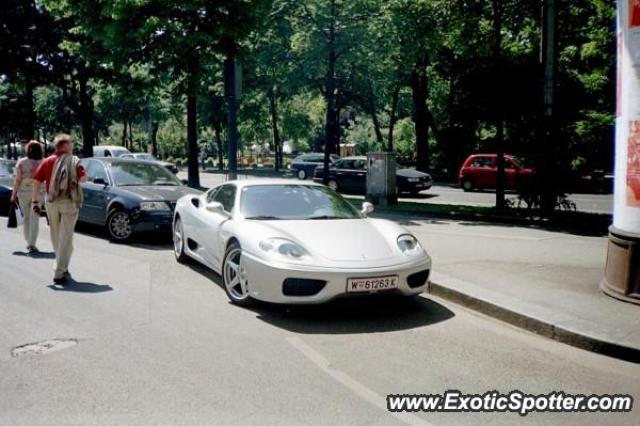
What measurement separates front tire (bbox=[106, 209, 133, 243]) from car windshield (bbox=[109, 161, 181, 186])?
Answer: 0.70 metres

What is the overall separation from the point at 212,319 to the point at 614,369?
3.53 m

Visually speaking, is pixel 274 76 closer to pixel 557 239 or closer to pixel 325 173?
pixel 325 173

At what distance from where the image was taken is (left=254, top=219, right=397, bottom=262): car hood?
5.79 m

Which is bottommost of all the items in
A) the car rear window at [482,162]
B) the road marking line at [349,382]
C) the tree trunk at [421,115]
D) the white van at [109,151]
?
the road marking line at [349,382]

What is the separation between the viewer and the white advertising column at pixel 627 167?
609 centimetres

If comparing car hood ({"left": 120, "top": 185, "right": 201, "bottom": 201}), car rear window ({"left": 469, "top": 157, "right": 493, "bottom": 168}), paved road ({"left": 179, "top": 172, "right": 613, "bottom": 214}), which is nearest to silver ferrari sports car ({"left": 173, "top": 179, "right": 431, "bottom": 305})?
car hood ({"left": 120, "top": 185, "right": 201, "bottom": 201})

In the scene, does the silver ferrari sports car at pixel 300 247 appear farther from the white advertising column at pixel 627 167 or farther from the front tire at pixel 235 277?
the white advertising column at pixel 627 167

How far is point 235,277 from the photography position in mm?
6367

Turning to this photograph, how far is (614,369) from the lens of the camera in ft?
15.3

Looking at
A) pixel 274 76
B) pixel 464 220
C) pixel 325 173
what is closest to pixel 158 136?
pixel 274 76

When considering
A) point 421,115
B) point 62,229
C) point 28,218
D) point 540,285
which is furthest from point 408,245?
point 421,115

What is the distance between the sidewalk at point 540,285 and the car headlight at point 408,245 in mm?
777
